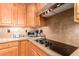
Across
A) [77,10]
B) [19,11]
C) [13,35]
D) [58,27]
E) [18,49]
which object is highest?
[19,11]

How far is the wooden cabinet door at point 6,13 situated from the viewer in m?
3.71

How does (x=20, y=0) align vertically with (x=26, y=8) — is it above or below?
below

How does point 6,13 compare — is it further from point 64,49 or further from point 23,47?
point 64,49

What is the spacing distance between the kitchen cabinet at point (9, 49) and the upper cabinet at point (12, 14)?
0.87 m

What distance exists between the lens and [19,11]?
4.03m

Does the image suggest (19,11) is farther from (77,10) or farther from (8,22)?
(77,10)

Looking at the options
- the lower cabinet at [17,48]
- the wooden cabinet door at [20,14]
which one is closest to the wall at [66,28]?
the lower cabinet at [17,48]

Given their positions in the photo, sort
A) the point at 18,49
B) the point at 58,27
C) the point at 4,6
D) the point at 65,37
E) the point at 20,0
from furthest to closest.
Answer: the point at 4,6
the point at 18,49
the point at 58,27
the point at 65,37
the point at 20,0

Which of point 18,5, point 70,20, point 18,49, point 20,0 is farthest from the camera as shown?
point 18,5

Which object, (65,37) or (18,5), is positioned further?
(18,5)

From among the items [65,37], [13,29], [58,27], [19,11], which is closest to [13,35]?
[13,29]

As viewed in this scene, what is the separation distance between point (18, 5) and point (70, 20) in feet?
7.76

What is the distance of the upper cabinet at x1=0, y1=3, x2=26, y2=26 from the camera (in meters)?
3.73

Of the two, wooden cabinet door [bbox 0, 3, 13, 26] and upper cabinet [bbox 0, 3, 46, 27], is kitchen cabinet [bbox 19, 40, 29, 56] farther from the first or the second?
wooden cabinet door [bbox 0, 3, 13, 26]
